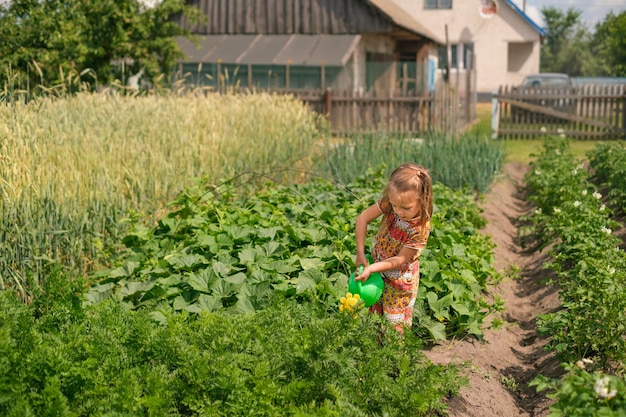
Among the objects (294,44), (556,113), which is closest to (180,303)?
(556,113)

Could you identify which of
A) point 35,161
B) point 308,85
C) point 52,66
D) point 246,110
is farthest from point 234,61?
point 35,161

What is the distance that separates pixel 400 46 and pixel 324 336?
27732mm

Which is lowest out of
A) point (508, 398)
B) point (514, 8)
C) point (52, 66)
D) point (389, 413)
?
point (508, 398)

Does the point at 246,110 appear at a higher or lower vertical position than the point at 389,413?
higher

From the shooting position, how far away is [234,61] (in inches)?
842

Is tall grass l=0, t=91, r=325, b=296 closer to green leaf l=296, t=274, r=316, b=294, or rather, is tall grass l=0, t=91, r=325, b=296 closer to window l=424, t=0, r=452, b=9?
green leaf l=296, t=274, r=316, b=294

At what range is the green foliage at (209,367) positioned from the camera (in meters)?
3.05

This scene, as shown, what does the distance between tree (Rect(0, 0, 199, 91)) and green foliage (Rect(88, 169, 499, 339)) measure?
6.95m

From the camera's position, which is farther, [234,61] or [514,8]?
[514,8]

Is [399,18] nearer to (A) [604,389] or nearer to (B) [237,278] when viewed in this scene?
(B) [237,278]

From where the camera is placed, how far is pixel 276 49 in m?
21.7

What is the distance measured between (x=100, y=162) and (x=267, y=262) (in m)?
2.39

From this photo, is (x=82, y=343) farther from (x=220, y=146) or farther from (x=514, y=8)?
(x=514, y=8)

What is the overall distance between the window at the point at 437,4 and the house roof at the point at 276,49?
1653cm
